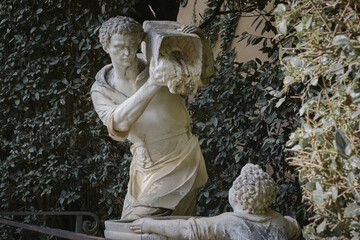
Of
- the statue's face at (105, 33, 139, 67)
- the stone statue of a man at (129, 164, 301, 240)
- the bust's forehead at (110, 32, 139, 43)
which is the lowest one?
the stone statue of a man at (129, 164, 301, 240)

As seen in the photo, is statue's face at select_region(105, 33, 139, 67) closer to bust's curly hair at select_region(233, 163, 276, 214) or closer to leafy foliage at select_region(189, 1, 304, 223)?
→ bust's curly hair at select_region(233, 163, 276, 214)

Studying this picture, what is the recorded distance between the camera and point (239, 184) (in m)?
2.67

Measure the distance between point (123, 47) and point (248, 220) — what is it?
109cm

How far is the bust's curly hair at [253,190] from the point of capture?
265cm

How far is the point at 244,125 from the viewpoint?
17.4 ft

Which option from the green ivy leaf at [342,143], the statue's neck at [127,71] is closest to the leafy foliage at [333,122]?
the green ivy leaf at [342,143]

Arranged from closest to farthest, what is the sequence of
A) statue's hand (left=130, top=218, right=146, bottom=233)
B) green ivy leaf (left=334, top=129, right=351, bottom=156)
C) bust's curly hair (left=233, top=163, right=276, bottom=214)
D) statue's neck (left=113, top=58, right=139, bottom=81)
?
green ivy leaf (left=334, top=129, right=351, bottom=156) < bust's curly hair (left=233, top=163, right=276, bottom=214) < statue's hand (left=130, top=218, right=146, bottom=233) < statue's neck (left=113, top=58, right=139, bottom=81)

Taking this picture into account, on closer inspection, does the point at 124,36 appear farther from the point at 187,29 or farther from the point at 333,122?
the point at 333,122

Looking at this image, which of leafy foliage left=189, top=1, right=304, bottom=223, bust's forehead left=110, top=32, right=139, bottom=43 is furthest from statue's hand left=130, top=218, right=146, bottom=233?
leafy foliage left=189, top=1, right=304, bottom=223

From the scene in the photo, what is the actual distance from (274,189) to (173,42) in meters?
0.85

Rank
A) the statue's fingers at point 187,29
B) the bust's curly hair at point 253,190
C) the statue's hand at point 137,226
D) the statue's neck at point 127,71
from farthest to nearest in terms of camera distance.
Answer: the statue's neck at point 127,71, the statue's fingers at point 187,29, the statue's hand at point 137,226, the bust's curly hair at point 253,190

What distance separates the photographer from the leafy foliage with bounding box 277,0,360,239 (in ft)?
6.21

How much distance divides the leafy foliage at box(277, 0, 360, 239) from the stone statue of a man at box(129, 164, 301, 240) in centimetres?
45

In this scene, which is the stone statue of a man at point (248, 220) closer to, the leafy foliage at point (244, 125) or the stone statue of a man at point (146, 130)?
the stone statue of a man at point (146, 130)
